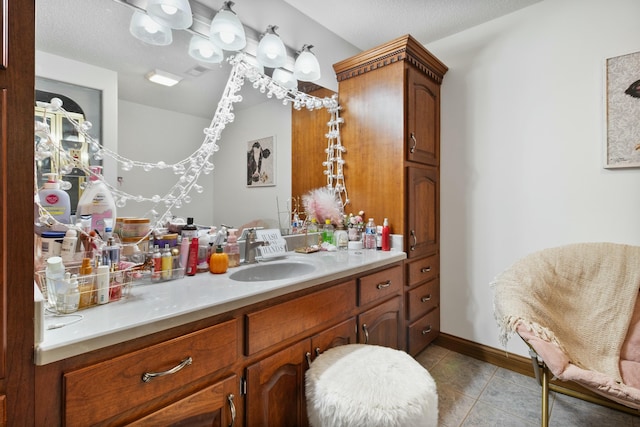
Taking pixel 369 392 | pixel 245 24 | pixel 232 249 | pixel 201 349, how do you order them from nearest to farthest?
1. pixel 201 349
2. pixel 369 392
3. pixel 232 249
4. pixel 245 24

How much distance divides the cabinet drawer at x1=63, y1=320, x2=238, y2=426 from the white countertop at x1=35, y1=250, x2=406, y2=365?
0.17 feet

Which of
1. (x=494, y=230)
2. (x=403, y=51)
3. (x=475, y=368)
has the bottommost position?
(x=475, y=368)

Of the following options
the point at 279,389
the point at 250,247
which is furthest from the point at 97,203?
the point at 279,389

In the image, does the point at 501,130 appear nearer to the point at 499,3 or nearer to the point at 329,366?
the point at 499,3

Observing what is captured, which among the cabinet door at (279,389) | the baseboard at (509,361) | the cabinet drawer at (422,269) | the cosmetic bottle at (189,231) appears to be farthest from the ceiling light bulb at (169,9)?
the baseboard at (509,361)

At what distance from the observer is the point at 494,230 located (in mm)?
2037

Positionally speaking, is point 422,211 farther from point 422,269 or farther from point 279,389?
point 279,389

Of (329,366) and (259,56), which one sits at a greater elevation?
(259,56)

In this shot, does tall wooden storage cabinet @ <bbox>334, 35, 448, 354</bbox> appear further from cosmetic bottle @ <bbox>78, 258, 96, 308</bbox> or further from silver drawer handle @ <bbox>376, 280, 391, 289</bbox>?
cosmetic bottle @ <bbox>78, 258, 96, 308</bbox>

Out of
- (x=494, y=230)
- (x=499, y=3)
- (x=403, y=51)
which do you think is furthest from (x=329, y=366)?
(x=499, y=3)

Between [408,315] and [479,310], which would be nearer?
[408,315]

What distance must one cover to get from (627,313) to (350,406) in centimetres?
141

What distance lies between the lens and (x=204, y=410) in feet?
2.90

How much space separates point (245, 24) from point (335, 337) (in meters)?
1.65
